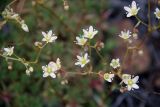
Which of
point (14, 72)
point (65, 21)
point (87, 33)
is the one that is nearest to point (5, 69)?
point (14, 72)

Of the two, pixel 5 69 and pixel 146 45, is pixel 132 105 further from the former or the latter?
pixel 5 69

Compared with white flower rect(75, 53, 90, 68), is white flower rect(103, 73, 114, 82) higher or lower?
lower

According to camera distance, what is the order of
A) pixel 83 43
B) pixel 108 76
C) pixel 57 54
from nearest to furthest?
pixel 108 76
pixel 83 43
pixel 57 54

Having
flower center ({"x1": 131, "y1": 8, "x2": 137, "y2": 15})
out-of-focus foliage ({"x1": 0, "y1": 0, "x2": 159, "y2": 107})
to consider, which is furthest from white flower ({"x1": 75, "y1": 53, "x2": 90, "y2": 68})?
out-of-focus foliage ({"x1": 0, "y1": 0, "x2": 159, "y2": 107})

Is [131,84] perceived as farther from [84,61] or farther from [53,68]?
[53,68]

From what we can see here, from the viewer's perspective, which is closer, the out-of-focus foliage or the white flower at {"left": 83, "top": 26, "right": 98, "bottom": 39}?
the white flower at {"left": 83, "top": 26, "right": 98, "bottom": 39}

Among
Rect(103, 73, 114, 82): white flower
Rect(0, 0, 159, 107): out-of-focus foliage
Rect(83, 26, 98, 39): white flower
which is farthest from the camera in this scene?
Rect(0, 0, 159, 107): out-of-focus foliage

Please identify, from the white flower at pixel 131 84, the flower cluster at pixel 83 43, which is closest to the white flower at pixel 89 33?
the flower cluster at pixel 83 43

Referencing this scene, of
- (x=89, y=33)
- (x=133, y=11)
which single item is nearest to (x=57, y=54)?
(x=89, y=33)

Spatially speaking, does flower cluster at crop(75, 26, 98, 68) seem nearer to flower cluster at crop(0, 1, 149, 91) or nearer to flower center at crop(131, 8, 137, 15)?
flower cluster at crop(0, 1, 149, 91)

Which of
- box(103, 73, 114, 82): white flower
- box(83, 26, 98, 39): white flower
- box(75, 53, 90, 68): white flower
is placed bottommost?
box(103, 73, 114, 82): white flower

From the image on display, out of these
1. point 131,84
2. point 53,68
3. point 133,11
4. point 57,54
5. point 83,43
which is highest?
point 57,54
